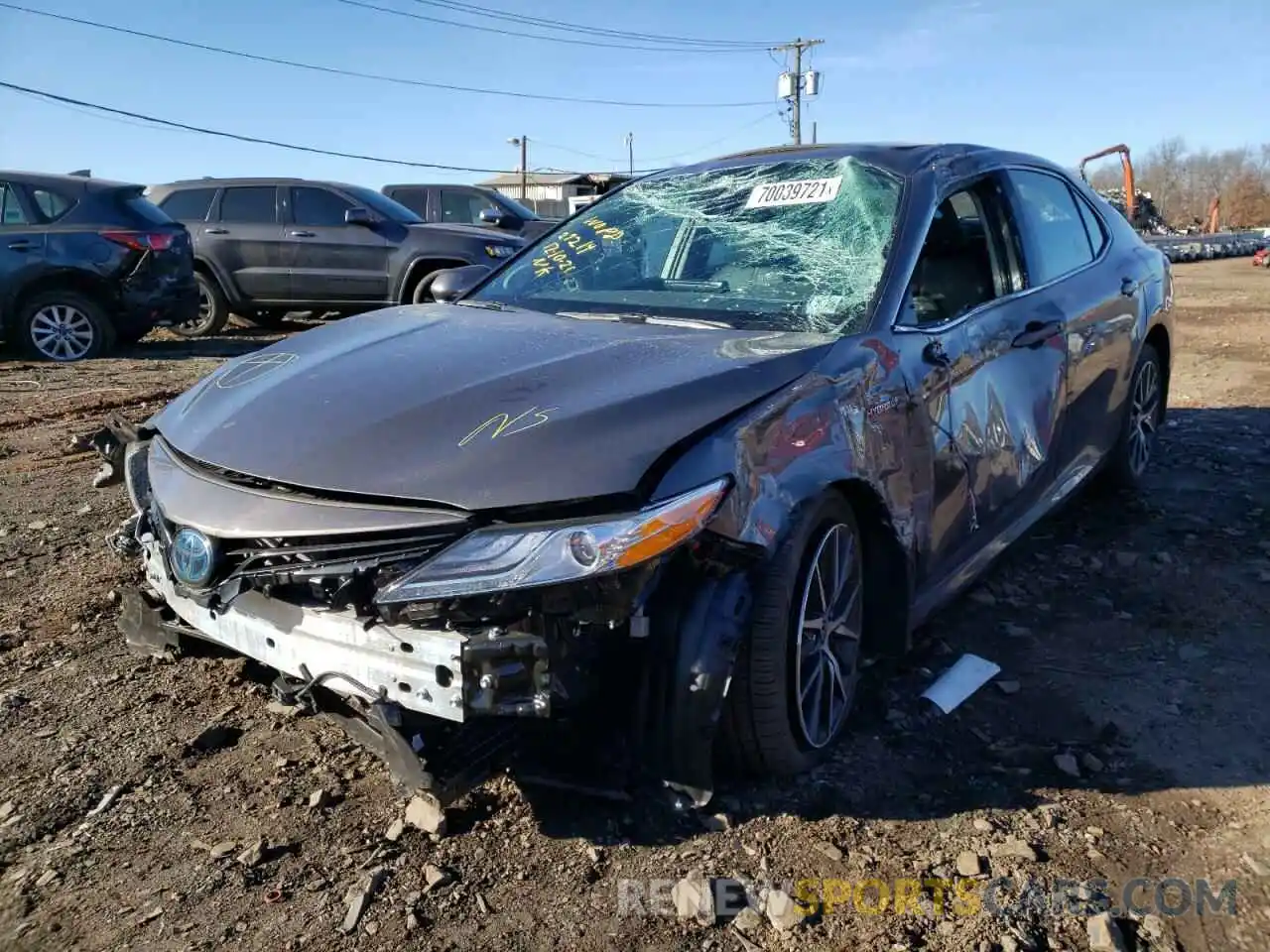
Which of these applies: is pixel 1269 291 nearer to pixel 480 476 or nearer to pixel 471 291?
pixel 471 291

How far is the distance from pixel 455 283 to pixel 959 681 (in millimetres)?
2366

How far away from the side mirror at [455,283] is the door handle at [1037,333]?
1.95 meters

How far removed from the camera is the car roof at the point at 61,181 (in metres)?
9.16

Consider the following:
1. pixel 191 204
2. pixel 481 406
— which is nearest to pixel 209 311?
→ pixel 191 204

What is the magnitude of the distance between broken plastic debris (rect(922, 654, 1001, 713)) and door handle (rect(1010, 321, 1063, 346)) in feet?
3.45

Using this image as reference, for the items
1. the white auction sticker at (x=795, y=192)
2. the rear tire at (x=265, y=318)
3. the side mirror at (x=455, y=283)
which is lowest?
the rear tire at (x=265, y=318)

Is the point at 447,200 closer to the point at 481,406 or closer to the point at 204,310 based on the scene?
the point at 204,310

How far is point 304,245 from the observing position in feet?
37.1

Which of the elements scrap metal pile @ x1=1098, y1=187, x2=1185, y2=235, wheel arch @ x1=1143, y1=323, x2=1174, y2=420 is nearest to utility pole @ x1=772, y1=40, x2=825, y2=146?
scrap metal pile @ x1=1098, y1=187, x2=1185, y2=235

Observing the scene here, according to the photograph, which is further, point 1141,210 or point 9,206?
point 1141,210

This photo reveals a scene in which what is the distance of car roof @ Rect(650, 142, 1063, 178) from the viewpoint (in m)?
3.33

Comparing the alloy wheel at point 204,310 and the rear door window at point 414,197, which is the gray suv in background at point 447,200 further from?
the alloy wheel at point 204,310

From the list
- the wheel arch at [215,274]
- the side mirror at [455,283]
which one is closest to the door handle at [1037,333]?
the side mirror at [455,283]

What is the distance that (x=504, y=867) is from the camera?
230 centimetres
